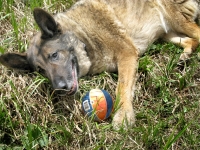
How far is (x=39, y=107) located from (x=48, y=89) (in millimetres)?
267

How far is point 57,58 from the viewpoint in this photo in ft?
13.1

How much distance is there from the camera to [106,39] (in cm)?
427

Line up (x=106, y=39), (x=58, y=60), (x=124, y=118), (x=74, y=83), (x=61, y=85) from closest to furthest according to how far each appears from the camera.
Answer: (x=124, y=118) < (x=61, y=85) < (x=74, y=83) < (x=58, y=60) < (x=106, y=39)

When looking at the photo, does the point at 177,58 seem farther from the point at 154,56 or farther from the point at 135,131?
the point at 135,131

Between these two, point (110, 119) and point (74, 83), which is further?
point (74, 83)

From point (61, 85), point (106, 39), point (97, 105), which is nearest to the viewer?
point (97, 105)

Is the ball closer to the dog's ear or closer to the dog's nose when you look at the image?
the dog's nose

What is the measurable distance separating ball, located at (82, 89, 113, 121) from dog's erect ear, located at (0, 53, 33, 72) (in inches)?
40.1

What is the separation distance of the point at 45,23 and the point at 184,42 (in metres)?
1.96

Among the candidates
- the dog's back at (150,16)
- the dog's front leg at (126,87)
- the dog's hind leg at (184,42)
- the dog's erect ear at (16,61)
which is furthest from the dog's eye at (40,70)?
the dog's hind leg at (184,42)

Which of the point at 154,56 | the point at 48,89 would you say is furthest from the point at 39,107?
the point at 154,56

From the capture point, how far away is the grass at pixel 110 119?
3.41 m

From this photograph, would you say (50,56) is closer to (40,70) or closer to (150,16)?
(40,70)

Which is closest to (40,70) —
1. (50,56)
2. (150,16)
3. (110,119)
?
(50,56)
